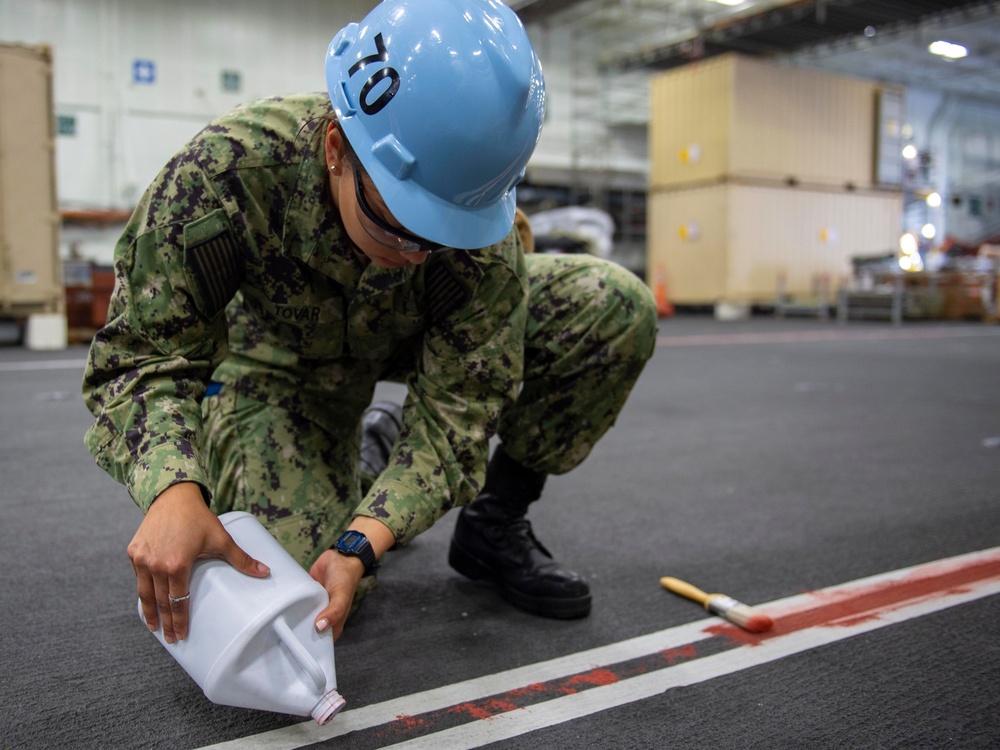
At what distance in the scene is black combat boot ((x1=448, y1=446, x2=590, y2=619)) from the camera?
1.26m

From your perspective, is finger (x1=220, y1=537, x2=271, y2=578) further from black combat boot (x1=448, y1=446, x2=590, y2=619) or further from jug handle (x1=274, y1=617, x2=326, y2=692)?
black combat boot (x1=448, y1=446, x2=590, y2=619)

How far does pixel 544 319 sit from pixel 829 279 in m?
10.2

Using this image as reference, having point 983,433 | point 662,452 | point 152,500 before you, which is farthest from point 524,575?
point 983,433

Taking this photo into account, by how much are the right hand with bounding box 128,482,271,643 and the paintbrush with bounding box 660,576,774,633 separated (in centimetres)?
74

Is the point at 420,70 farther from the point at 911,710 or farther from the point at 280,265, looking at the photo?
the point at 911,710

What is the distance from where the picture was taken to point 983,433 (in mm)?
2721

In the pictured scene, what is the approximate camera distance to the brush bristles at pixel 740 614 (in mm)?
1205

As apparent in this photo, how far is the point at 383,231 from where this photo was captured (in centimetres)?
100

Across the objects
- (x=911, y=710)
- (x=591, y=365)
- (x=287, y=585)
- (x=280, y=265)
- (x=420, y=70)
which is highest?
(x=420, y=70)

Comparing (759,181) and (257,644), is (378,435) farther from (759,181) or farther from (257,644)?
(759,181)

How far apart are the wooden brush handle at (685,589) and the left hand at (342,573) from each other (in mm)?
568

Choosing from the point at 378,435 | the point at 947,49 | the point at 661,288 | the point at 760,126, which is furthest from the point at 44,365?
the point at 947,49

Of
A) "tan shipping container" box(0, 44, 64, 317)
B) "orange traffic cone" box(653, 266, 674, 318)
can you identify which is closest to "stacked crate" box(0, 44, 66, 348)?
"tan shipping container" box(0, 44, 64, 317)

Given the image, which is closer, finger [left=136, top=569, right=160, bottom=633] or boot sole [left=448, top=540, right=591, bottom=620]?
finger [left=136, top=569, right=160, bottom=633]
